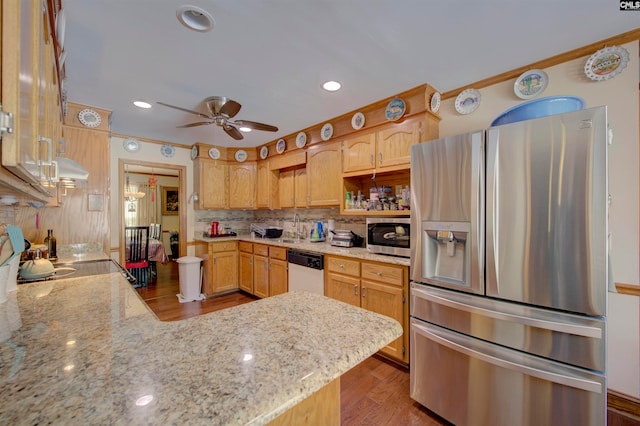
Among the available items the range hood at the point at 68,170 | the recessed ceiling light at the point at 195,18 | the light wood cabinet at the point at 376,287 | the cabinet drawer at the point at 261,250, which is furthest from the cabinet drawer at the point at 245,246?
the recessed ceiling light at the point at 195,18

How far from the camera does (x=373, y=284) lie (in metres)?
2.32

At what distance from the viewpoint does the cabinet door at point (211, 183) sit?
13.3 feet

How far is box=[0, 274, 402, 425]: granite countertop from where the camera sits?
47cm

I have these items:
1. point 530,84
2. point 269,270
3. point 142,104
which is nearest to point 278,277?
point 269,270

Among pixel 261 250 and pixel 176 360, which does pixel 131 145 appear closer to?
pixel 261 250

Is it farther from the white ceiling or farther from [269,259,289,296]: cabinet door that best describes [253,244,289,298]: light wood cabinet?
the white ceiling

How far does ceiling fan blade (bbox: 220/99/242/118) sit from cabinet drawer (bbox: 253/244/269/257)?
1.82 m

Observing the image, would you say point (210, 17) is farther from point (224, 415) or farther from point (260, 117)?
point (224, 415)

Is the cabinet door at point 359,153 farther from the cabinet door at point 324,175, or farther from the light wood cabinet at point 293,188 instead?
the light wood cabinet at point 293,188

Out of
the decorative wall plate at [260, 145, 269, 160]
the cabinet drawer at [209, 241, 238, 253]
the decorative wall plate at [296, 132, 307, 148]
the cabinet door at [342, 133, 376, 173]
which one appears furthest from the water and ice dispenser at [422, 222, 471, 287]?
the cabinet drawer at [209, 241, 238, 253]

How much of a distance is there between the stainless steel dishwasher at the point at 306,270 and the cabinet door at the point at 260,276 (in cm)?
53

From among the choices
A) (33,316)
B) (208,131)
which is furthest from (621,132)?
(208,131)

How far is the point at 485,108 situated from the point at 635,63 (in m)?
0.80

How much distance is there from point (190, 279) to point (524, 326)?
383 centimetres
